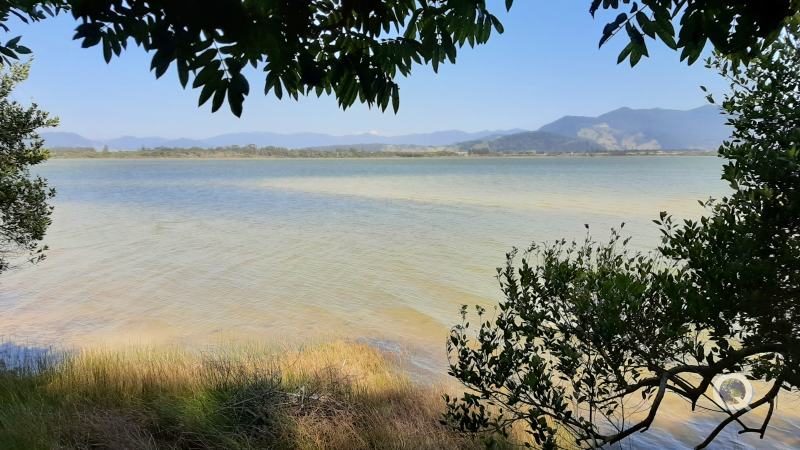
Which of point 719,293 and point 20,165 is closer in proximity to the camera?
point 719,293

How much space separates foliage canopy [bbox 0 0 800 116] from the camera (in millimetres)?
1297

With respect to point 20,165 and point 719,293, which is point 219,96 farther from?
point 20,165

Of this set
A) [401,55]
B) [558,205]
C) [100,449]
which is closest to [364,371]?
[100,449]

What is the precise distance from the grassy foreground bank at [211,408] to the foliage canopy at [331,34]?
9.70 ft

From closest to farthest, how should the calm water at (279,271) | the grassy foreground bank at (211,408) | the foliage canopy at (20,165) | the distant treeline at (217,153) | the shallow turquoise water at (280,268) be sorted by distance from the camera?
the grassy foreground bank at (211,408)
the foliage canopy at (20,165)
the calm water at (279,271)
the shallow turquoise water at (280,268)
the distant treeline at (217,153)

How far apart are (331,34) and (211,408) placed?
3.44 meters

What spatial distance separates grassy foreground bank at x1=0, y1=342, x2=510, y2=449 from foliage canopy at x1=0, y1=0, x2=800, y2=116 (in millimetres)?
2957

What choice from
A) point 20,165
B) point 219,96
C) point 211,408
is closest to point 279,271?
point 20,165

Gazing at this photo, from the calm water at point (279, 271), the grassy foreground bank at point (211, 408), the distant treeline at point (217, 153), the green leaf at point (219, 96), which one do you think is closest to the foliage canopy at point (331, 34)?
the green leaf at point (219, 96)

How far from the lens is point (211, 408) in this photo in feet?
13.7

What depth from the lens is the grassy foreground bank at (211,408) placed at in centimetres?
380

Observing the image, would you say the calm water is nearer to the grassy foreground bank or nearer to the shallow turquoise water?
the shallow turquoise water

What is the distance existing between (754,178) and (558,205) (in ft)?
84.2

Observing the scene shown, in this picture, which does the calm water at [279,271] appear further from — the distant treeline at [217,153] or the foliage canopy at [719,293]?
the distant treeline at [217,153]
